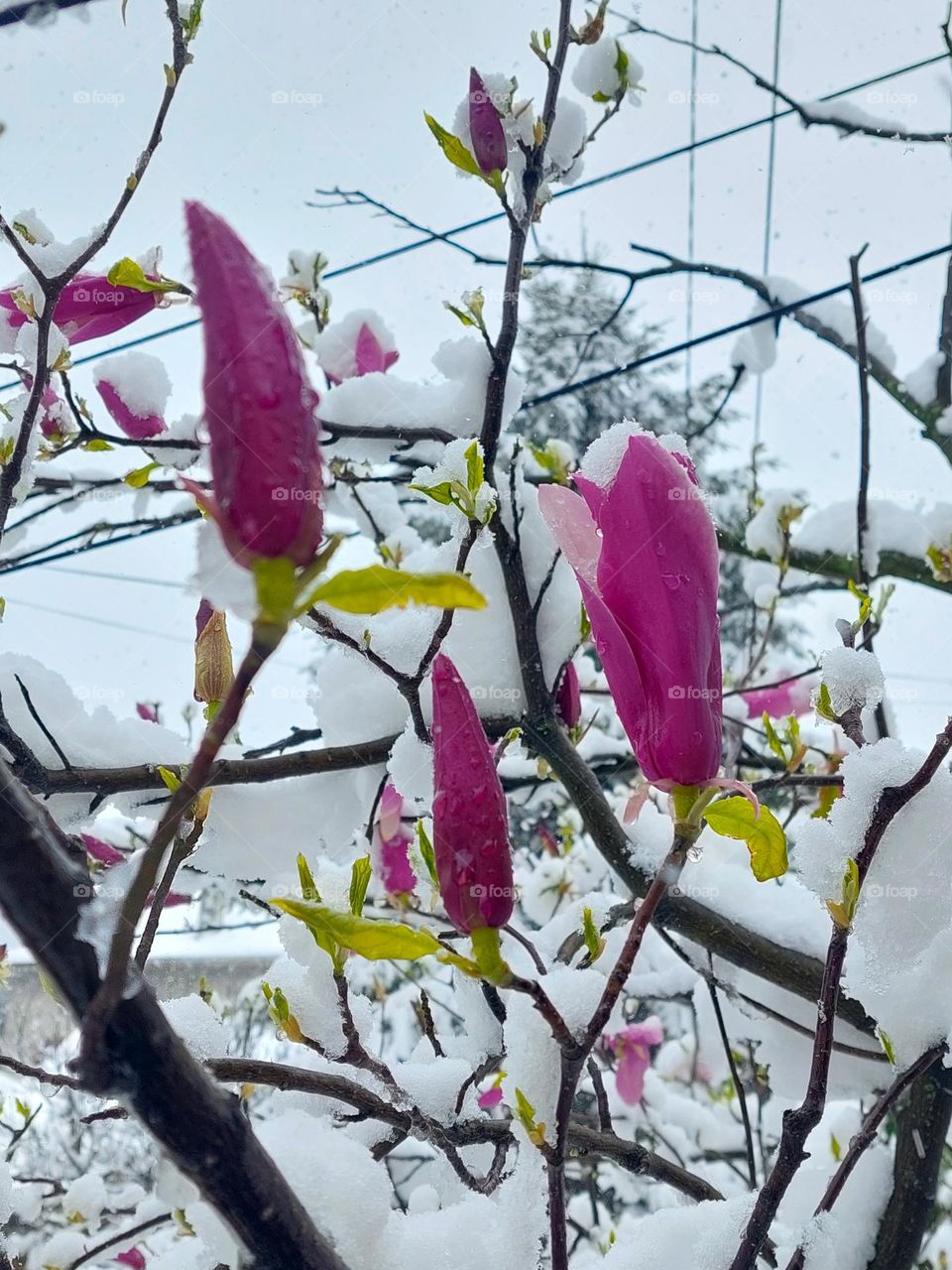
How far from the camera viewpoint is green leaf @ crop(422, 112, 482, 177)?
38.6 inches

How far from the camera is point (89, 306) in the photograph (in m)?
1.13

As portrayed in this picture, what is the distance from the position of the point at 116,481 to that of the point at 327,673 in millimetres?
570

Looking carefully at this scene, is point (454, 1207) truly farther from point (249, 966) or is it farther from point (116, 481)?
point (249, 966)

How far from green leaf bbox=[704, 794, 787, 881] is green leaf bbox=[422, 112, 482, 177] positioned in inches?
30.2

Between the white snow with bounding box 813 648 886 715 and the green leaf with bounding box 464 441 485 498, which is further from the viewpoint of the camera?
the green leaf with bounding box 464 441 485 498

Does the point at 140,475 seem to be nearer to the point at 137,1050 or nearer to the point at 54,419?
the point at 54,419

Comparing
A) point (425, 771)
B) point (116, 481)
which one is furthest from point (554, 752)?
point (116, 481)

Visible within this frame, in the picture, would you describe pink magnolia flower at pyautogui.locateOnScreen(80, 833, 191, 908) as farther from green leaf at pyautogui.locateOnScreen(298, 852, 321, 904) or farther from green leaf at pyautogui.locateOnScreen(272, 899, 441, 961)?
green leaf at pyautogui.locateOnScreen(272, 899, 441, 961)

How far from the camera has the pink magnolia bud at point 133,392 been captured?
1368 mm

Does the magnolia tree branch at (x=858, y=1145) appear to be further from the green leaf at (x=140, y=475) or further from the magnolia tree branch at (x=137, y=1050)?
the green leaf at (x=140, y=475)

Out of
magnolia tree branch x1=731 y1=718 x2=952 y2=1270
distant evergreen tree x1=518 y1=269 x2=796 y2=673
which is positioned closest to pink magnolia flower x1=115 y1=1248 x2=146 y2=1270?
magnolia tree branch x1=731 y1=718 x2=952 y2=1270

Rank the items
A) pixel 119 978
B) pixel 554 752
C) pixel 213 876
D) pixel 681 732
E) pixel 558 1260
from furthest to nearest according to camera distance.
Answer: pixel 213 876
pixel 554 752
pixel 681 732
pixel 558 1260
pixel 119 978

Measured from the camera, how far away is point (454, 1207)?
24.7 inches

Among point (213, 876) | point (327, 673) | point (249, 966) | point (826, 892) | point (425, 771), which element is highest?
point (249, 966)
